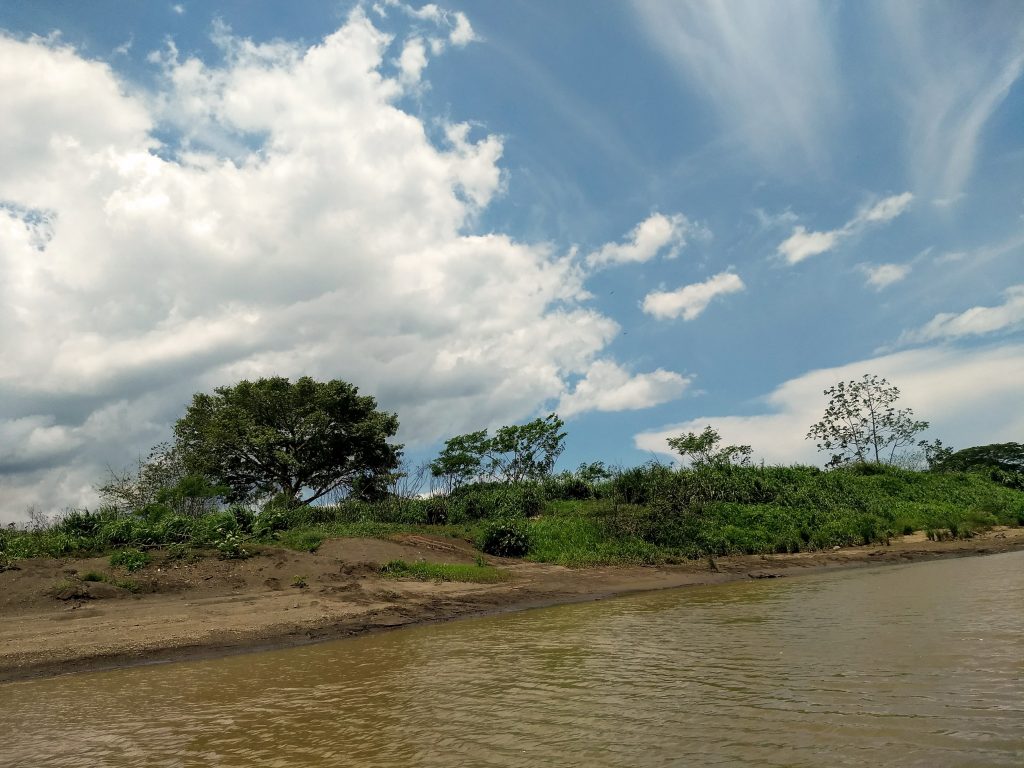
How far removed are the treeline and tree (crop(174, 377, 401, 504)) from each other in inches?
3.2

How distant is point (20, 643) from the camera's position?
9.84 metres

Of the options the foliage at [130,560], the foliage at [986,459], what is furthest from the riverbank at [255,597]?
the foliage at [986,459]

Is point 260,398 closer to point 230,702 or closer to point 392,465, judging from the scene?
point 392,465

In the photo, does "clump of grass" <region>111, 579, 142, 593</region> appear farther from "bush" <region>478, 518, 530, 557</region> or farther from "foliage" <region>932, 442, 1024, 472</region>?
"foliage" <region>932, 442, 1024, 472</region>

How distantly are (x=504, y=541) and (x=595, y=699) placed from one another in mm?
15329

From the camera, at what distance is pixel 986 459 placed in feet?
160

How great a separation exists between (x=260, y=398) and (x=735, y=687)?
3294 centimetres

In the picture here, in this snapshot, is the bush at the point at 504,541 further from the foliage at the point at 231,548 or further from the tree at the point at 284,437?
the tree at the point at 284,437

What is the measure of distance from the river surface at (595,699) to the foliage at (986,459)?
44.8m

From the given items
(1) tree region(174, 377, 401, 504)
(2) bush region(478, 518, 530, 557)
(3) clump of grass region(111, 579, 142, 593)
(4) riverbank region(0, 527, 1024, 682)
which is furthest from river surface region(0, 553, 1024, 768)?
(1) tree region(174, 377, 401, 504)

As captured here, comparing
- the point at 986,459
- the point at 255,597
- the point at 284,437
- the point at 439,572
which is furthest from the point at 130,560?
the point at 986,459

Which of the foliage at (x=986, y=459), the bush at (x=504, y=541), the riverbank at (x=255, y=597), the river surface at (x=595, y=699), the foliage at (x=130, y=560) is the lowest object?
the river surface at (x=595, y=699)

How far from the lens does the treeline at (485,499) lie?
731 inches

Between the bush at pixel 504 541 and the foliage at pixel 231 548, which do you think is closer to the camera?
the foliage at pixel 231 548
